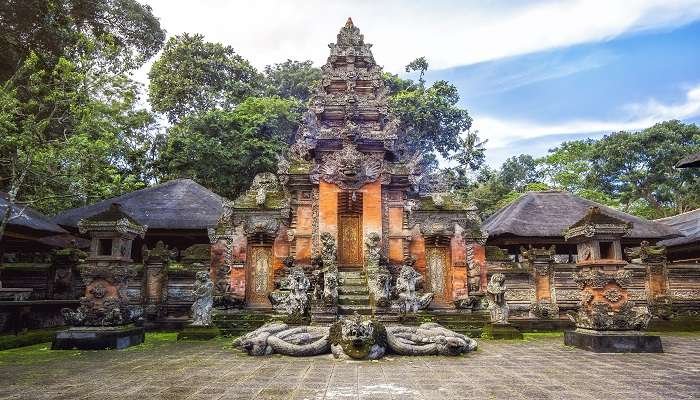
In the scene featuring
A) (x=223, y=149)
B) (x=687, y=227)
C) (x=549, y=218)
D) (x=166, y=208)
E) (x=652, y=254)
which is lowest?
(x=652, y=254)

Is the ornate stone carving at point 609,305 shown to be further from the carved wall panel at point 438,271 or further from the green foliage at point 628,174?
the green foliage at point 628,174

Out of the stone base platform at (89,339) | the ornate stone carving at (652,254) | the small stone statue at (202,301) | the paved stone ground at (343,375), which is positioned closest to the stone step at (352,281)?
the small stone statue at (202,301)

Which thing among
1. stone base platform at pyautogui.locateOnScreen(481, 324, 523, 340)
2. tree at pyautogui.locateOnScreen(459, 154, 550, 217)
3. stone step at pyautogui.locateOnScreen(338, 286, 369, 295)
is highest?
tree at pyautogui.locateOnScreen(459, 154, 550, 217)

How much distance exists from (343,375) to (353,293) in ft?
17.0

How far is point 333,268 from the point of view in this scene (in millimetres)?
11703

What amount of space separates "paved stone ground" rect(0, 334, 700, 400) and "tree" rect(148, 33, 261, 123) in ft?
82.7

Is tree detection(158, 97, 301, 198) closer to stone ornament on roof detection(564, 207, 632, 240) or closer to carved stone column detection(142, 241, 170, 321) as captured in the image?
carved stone column detection(142, 241, 170, 321)

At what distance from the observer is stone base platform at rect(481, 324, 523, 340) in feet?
37.1

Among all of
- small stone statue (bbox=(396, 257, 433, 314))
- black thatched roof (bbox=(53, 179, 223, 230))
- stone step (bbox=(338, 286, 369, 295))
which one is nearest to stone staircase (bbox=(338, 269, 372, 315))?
stone step (bbox=(338, 286, 369, 295))

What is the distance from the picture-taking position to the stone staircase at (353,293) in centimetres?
1110

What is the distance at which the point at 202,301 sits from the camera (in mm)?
11352

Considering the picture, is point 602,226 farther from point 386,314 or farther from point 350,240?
point 350,240

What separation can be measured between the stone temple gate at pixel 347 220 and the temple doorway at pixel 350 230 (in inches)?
1.2

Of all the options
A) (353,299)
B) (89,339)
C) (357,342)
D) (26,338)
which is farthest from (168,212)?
(357,342)
